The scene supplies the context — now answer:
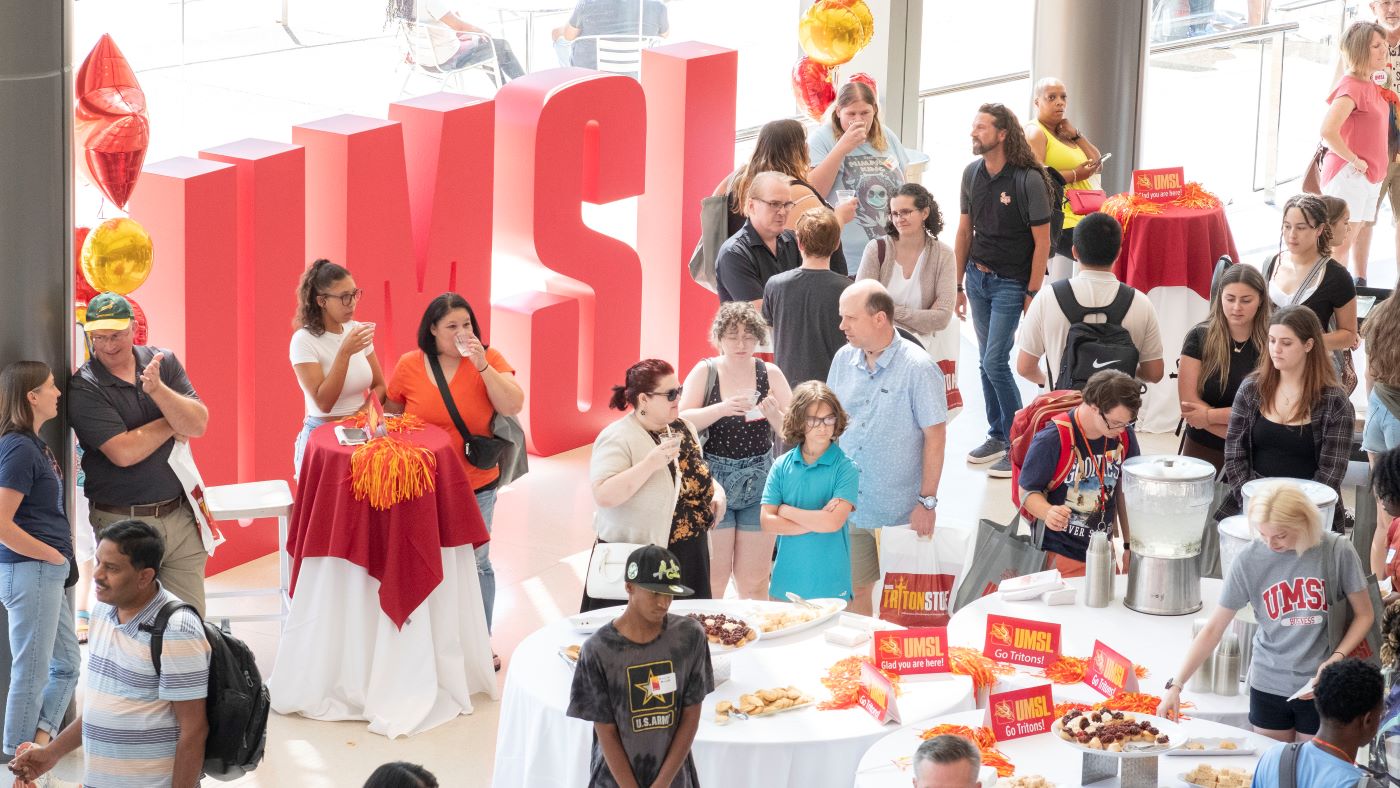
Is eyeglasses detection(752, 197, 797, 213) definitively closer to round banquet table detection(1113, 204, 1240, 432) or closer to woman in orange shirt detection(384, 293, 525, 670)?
woman in orange shirt detection(384, 293, 525, 670)

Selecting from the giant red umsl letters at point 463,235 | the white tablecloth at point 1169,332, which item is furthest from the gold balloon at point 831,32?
the white tablecloth at point 1169,332

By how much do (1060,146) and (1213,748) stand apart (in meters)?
5.57

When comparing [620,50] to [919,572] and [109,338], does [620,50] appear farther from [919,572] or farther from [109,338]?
[109,338]

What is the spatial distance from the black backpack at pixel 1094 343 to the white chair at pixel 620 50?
21.0 feet

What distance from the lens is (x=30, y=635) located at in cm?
552

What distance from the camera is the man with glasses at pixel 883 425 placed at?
6195 millimetres

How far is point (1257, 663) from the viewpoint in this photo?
15.8 feet

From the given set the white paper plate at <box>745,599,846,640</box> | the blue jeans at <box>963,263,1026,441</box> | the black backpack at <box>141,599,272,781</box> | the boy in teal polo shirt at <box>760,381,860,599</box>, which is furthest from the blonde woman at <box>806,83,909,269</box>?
the black backpack at <box>141,599,272,781</box>

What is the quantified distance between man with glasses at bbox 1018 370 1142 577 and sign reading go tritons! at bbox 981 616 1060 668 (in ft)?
2.50

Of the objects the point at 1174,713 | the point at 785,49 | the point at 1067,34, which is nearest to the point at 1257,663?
the point at 1174,713

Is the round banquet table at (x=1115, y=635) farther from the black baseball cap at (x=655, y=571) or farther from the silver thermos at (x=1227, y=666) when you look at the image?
the black baseball cap at (x=655, y=571)

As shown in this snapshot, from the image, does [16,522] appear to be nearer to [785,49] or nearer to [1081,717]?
[1081,717]

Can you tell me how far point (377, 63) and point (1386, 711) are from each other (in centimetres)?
964

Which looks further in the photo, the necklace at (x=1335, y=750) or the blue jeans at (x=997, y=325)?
the blue jeans at (x=997, y=325)
